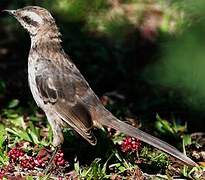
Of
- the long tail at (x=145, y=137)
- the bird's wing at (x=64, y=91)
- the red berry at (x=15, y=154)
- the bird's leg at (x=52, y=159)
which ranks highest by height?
the bird's wing at (x=64, y=91)

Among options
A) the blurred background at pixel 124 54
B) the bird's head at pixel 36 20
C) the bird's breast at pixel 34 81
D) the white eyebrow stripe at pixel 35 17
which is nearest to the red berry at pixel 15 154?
the bird's breast at pixel 34 81

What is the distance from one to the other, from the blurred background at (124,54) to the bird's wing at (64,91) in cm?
165

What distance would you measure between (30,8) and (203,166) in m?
2.70

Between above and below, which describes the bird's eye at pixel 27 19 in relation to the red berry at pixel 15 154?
above

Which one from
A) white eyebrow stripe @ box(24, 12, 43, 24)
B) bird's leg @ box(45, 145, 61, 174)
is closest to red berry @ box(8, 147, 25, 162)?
bird's leg @ box(45, 145, 61, 174)

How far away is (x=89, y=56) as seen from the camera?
11.6 meters

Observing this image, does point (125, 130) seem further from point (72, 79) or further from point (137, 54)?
point (137, 54)

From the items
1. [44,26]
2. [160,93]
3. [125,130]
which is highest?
[44,26]

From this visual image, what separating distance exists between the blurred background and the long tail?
1776 millimetres

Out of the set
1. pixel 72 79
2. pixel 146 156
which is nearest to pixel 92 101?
pixel 72 79

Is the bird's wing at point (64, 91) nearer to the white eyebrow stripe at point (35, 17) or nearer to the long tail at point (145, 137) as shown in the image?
the long tail at point (145, 137)

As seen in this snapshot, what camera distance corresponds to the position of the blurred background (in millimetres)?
10078

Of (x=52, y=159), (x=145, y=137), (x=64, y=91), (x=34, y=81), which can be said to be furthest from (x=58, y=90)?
(x=145, y=137)

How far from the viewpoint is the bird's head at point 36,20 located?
833 centimetres
